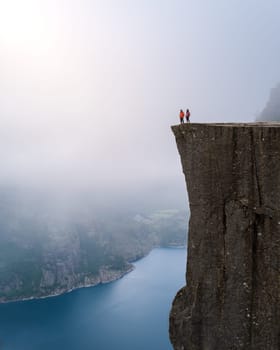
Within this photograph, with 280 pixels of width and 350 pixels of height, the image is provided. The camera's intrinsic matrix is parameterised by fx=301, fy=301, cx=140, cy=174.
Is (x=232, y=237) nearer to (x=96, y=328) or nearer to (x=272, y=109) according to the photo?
(x=272, y=109)

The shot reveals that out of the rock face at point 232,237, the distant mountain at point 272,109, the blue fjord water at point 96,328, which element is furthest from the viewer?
the blue fjord water at point 96,328

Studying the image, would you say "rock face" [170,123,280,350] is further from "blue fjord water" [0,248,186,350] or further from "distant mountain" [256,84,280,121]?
"blue fjord water" [0,248,186,350]

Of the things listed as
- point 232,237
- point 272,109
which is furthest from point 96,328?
point 232,237

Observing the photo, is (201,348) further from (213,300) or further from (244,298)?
(244,298)

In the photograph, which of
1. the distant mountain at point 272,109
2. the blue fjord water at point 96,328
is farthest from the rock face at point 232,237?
the blue fjord water at point 96,328

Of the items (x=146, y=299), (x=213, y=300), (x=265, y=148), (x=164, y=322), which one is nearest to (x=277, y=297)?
(x=213, y=300)

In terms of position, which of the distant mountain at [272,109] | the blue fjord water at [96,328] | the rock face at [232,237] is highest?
the distant mountain at [272,109]

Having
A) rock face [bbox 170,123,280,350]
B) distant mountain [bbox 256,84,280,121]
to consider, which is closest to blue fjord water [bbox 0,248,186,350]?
distant mountain [bbox 256,84,280,121]

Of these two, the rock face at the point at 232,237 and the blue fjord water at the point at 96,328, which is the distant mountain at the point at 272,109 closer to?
the blue fjord water at the point at 96,328
